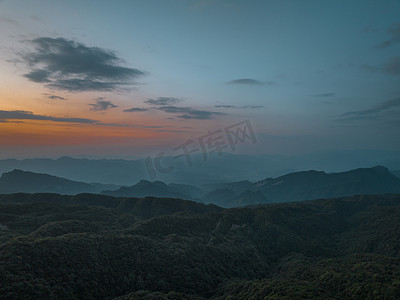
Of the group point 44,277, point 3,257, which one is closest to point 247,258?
point 44,277

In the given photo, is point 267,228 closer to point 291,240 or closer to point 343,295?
point 291,240

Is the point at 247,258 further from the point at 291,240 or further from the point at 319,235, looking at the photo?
the point at 319,235

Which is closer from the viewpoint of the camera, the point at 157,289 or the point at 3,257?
the point at 3,257

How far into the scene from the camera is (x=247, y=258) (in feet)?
251

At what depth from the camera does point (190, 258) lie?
200 ft

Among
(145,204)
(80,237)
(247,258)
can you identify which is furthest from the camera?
(145,204)

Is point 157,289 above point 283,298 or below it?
below

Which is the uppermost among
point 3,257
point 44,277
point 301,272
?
point 3,257

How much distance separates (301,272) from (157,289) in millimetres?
36750

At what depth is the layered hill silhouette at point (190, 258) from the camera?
1555 inches

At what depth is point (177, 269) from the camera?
55312 mm

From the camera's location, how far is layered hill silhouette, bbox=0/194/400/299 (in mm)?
39500

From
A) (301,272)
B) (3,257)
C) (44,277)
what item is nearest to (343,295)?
(301,272)

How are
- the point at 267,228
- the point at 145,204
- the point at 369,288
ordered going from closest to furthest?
the point at 369,288
the point at 267,228
the point at 145,204
